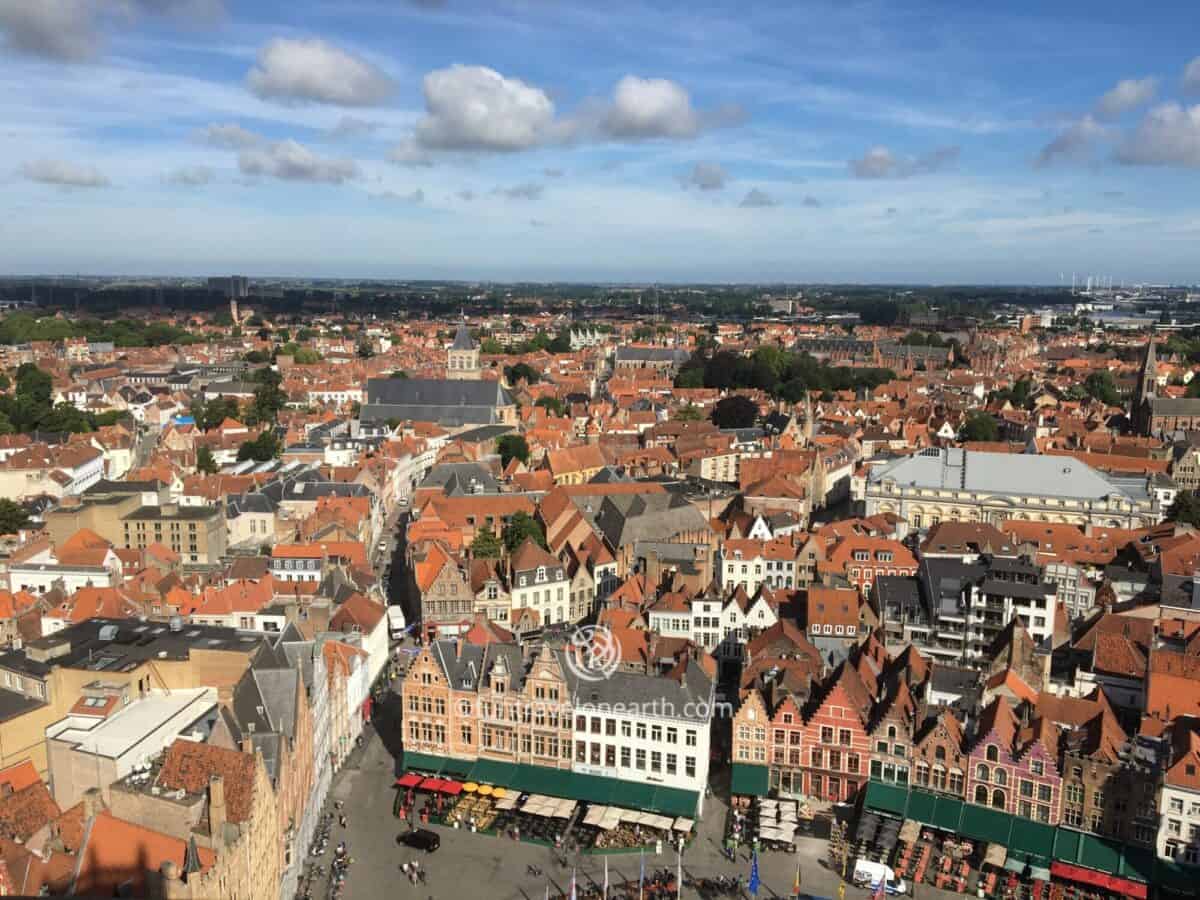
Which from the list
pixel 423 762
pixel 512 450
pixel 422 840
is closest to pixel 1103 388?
pixel 512 450

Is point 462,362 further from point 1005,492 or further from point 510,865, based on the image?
point 510,865

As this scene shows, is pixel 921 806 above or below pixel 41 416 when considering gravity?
below

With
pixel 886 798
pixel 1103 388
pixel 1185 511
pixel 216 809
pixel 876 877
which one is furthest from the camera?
pixel 1103 388

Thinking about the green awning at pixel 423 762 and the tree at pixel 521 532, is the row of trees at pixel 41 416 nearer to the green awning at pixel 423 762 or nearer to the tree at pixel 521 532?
the tree at pixel 521 532

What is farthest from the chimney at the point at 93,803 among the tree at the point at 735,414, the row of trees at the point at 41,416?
the tree at the point at 735,414

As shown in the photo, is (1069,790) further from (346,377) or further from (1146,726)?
(346,377)

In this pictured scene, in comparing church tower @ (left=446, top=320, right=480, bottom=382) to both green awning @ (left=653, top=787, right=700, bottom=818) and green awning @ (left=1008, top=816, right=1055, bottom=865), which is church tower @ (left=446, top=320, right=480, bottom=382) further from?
green awning @ (left=1008, top=816, right=1055, bottom=865)

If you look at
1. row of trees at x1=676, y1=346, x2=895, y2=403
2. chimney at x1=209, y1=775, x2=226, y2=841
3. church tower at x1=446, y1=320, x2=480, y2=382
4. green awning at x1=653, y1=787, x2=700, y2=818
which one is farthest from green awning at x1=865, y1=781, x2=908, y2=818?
church tower at x1=446, y1=320, x2=480, y2=382
